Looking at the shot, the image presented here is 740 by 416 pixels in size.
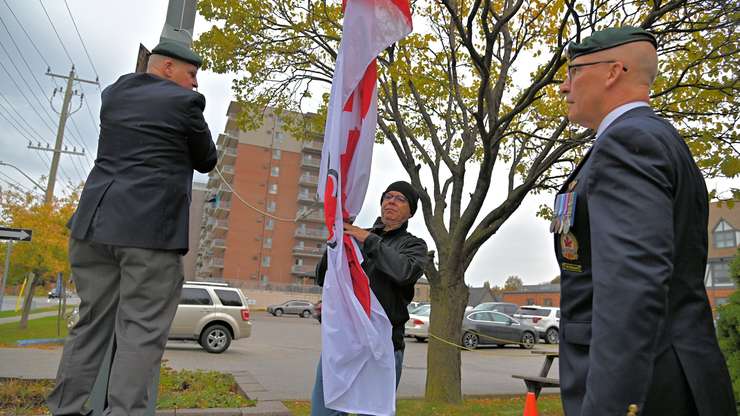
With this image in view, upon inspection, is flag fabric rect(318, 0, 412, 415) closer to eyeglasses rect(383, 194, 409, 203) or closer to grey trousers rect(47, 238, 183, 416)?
eyeglasses rect(383, 194, 409, 203)

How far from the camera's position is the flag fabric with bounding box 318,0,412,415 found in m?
2.81

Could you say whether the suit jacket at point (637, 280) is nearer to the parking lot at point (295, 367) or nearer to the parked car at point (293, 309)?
the parking lot at point (295, 367)

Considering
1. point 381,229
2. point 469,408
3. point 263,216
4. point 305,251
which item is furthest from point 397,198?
point 263,216

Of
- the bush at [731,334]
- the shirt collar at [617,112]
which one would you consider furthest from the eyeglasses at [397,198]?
the bush at [731,334]

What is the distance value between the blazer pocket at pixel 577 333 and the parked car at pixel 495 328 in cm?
2106

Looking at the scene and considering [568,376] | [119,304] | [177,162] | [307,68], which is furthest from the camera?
[307,68]

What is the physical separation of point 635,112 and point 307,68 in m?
8.55

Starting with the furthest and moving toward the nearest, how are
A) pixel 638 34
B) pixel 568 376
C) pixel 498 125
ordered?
1. pixel 498 125
2. pixel 638 34
3. pixel 568 376

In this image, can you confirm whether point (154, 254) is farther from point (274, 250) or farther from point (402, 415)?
point (274, 250)

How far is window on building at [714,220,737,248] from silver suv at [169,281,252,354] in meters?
49.5

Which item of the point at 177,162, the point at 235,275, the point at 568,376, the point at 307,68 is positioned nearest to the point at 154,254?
the point at 177,162

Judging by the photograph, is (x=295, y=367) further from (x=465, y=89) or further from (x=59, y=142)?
(x=59, y=142)

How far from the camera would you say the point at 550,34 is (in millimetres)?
8297

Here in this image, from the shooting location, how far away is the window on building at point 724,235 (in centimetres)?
4847
